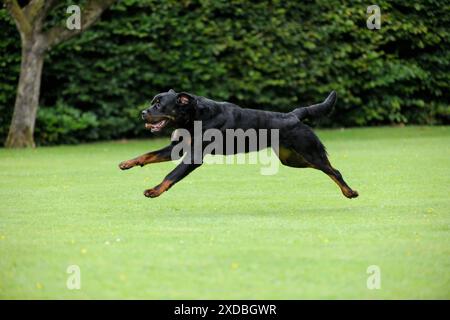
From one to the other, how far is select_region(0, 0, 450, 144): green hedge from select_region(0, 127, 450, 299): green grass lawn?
482 centimetres

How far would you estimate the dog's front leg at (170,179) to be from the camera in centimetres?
909

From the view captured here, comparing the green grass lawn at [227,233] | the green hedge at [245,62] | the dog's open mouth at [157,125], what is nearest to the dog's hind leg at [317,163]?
the green grass lawn at [227,233]

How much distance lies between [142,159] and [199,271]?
3.01 m

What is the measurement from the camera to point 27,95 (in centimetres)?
1822

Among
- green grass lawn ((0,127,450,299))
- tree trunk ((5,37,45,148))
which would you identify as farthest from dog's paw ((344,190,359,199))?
tree trunk ((5,37,45,148))

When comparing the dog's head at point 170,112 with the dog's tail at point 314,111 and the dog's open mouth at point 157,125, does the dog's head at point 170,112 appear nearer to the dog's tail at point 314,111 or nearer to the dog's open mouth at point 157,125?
the dog's open mouth at point 157,125

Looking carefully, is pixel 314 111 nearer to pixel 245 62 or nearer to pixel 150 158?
pixel 150 158

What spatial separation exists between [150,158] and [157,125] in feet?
1.72

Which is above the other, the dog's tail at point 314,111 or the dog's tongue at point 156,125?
the dog's tail at point 314,111

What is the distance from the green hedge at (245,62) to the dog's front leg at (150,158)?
10.0m

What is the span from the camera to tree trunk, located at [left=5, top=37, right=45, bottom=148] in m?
18.1

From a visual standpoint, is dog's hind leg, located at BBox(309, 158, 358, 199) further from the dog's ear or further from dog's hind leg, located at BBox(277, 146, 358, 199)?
the dog's ear

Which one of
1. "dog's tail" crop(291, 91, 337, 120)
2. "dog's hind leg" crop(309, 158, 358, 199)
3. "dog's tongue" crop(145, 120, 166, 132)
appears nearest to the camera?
"dog's tongue" crop(145, 120, 166, 132)
